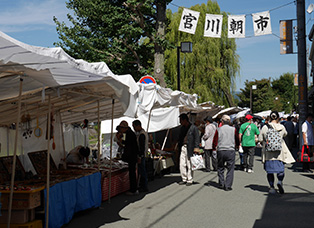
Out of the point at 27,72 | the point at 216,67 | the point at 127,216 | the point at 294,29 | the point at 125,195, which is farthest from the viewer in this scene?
the point at 216,67

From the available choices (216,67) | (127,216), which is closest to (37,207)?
(127,216)

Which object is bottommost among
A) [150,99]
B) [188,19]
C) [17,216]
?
[17,216]

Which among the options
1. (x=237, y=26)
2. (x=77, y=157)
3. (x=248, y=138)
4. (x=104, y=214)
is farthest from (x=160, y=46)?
(x=104, y=214)

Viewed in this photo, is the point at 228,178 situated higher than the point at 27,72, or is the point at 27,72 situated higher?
the point at 27,72

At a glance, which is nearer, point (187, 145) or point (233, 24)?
point (187, 145)

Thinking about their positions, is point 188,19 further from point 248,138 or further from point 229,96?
point 229,96

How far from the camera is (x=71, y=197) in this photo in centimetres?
768

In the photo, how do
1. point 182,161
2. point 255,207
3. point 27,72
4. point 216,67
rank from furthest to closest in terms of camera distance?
point 216,67 < point 182,161 < point 255,207 < point 27,72

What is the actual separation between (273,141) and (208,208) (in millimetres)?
2428

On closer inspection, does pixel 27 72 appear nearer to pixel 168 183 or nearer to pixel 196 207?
pixel 196 207

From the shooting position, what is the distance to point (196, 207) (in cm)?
877

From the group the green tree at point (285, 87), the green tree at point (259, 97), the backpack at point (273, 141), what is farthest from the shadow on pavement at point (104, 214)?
the green tree at point (285, 87)

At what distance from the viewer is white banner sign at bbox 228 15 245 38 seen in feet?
53.8

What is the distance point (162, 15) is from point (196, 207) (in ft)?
46.5
